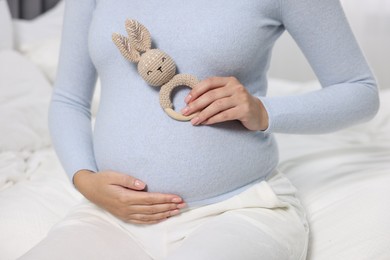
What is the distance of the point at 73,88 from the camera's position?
1.12 meters

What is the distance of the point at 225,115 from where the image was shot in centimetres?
87

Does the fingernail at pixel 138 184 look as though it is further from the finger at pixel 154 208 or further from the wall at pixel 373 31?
the wall at pixel 373 31

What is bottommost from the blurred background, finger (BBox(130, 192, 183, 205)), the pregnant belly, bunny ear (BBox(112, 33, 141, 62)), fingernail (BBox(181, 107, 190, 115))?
the blurred background

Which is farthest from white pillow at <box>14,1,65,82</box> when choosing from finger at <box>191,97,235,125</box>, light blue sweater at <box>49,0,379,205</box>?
finger at <box>191,97,235,125</box>

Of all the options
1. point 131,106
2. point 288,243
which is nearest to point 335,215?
point 288,243

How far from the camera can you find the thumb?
92 cm

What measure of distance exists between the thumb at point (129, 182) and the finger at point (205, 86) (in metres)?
0.17

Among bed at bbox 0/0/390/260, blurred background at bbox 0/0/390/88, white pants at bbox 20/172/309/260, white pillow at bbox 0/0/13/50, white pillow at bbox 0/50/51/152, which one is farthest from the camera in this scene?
blurred background at bbox 0/0/390/88

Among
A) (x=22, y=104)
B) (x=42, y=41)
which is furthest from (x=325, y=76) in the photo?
(x=42, y=41)

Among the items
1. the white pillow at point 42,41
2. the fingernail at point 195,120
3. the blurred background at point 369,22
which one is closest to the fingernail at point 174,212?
the fingernail at point 195,120

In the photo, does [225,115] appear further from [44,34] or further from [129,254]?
[44,34]

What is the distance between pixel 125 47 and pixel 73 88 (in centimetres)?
25

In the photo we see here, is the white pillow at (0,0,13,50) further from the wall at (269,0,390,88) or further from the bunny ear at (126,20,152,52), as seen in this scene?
the wall at (269,0,390,88)

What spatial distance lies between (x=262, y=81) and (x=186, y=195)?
0.91 ft
